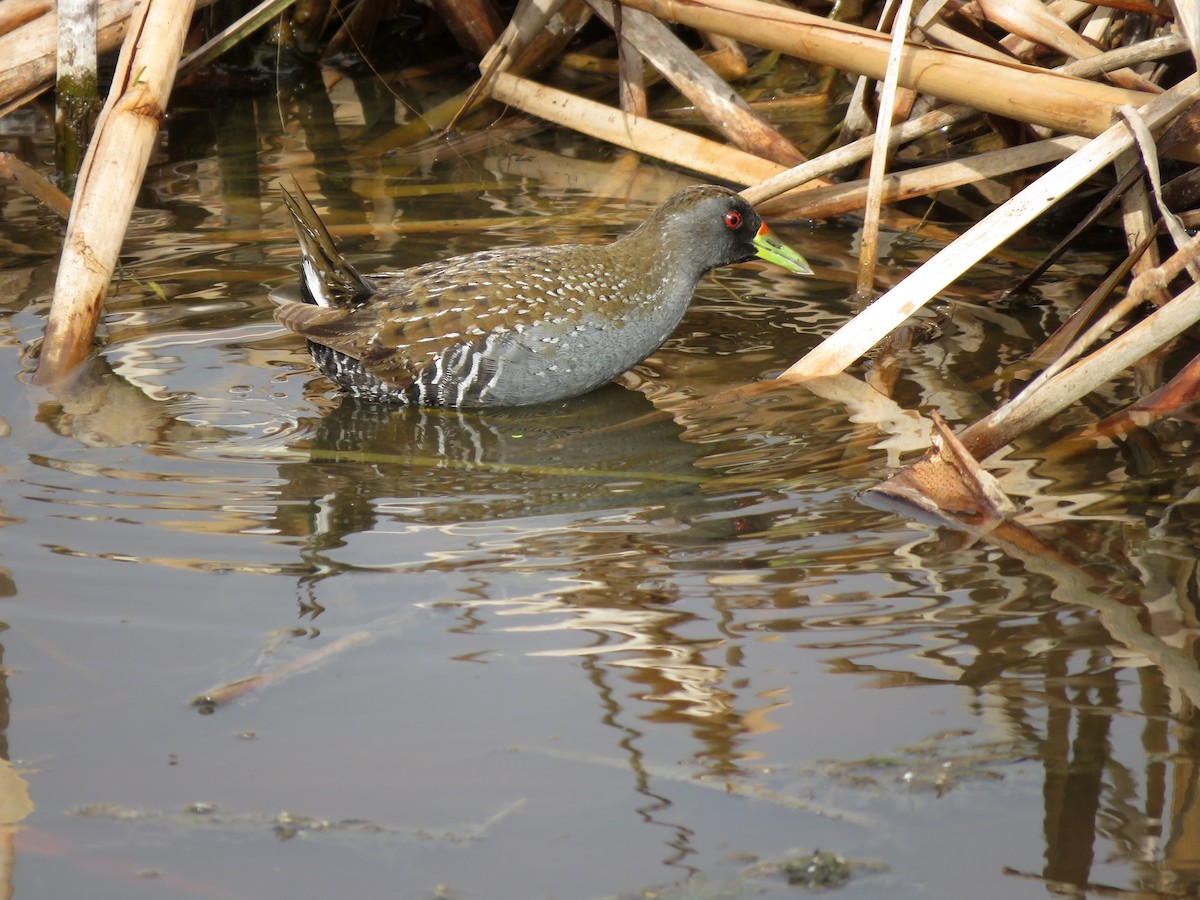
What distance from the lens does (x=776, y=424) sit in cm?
365

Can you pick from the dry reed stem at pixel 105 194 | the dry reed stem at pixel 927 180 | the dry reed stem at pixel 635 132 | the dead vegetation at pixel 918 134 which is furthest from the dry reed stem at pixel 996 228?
the dry reed stem at pixel 105 194

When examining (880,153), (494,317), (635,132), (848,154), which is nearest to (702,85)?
(635,132)

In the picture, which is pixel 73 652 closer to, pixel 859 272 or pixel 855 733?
pixel 855 733

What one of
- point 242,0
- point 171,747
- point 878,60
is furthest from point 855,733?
point 242,0

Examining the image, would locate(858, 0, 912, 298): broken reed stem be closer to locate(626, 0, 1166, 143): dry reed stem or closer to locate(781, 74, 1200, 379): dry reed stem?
locate(626, 0, 1166, 143): dry reed stem

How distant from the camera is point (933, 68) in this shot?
13.3ft

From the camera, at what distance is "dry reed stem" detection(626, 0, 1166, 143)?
3.81 meters

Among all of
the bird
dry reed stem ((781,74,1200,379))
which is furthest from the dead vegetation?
the bird

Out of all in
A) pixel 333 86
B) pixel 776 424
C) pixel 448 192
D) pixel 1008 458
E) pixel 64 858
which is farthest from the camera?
pixel 333 86

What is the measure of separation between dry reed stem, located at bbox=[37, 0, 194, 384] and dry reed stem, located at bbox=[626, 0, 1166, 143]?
5.50 ft

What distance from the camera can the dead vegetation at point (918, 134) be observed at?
327 centimetres

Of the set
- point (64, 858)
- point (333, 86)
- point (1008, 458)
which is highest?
point (333, 86)

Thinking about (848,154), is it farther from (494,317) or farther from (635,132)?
(494,317)

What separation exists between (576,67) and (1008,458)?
3.97 metres
